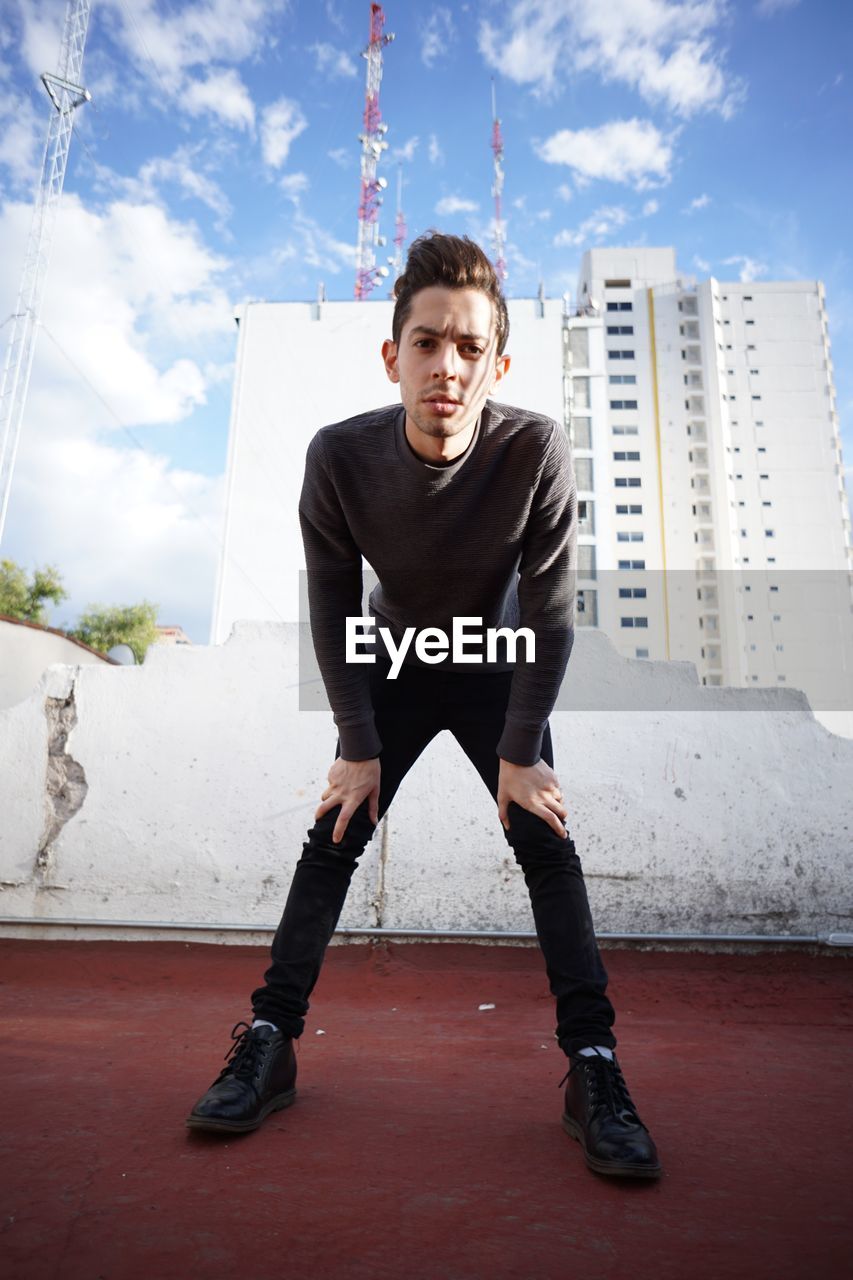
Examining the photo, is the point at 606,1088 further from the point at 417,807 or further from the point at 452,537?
the point at 417,807

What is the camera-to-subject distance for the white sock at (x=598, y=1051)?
1.52m

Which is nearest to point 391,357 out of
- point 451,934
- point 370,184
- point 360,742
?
point 360,742

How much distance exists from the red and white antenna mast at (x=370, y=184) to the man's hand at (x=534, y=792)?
3158 centimetres

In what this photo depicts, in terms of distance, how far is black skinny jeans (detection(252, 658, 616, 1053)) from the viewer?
1592 millimetres

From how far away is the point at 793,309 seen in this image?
48625 millimetres

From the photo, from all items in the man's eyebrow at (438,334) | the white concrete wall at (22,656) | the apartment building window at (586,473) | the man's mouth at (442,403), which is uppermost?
the apartment building window at (586,473)

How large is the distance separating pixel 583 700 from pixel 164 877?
7.90 feet

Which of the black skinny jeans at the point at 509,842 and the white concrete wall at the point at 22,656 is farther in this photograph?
the white concrete wall at the point at 22,656

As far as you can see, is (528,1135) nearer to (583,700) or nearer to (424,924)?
(424,924)

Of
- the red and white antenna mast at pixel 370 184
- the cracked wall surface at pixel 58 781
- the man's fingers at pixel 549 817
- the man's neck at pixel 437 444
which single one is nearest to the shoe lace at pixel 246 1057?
the man's fingers at pixel 549 817

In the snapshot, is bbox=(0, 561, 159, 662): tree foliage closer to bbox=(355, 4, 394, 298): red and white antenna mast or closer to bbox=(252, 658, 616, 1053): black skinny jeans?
bbox=(355, 4, 394, 298): red and white antenna mast

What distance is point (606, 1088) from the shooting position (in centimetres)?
146

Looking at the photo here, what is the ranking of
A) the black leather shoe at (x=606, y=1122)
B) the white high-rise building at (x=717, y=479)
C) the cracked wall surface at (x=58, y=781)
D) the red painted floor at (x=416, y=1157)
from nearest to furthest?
the red painted floor at (x=416, y=1157)
the black leather shoe at (x=606, y=1122)
the cracked wall surface at (x=58, y=781)
the white high-rise building at (x=717, y=479)

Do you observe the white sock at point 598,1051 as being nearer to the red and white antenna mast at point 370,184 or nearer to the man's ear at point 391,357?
the man's ear at point 391,357
